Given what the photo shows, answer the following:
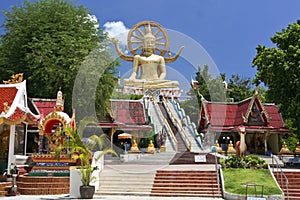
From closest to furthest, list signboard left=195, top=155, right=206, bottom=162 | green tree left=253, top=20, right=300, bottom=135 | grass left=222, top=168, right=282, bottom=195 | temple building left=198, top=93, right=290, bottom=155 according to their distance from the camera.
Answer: grass left=222, top=168, right=282, bottom=195 → signboard left=195, top=155, right=206, bottom=162 → green tree left=253, top=20, right=300, bottom=135 → temple building left=198, top=93, right=290, bottom=155

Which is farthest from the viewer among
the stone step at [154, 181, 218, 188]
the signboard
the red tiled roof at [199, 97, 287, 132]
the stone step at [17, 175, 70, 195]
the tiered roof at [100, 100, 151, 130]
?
the red tiled roof at [199, 97, 287, 132]

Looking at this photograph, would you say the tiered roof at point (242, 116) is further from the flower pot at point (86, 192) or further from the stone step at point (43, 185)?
the flower pot at point (86, 192)

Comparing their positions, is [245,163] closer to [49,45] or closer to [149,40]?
[49,45]

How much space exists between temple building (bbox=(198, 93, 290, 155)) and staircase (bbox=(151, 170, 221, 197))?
966 cm

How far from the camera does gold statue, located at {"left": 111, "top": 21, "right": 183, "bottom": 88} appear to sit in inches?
1292

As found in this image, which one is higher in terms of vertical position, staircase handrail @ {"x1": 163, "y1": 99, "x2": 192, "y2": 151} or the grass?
staircase handrail @ {"x1": 163, "y1": 99, "x2": 192, "y2": 151}

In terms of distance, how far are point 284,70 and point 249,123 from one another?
21.6ft

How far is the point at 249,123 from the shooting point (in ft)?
83.7

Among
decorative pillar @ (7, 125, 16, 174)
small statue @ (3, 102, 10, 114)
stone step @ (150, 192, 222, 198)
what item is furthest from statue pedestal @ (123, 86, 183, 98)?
stone step @ (150, 192, 222, 198)

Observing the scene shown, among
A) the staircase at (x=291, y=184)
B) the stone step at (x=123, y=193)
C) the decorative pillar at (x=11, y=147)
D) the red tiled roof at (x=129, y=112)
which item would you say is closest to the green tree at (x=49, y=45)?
the red tiled roof at (x=129, y=112)

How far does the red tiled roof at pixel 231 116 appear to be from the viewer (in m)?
25.5

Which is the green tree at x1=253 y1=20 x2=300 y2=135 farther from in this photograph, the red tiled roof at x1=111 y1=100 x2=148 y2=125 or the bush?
the red tiled roof at x1=111 y1=100 x2=148 y2=125

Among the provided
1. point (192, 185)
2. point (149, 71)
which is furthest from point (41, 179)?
point (149, 71)

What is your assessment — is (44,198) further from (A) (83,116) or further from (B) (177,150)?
(B) (177,150)
